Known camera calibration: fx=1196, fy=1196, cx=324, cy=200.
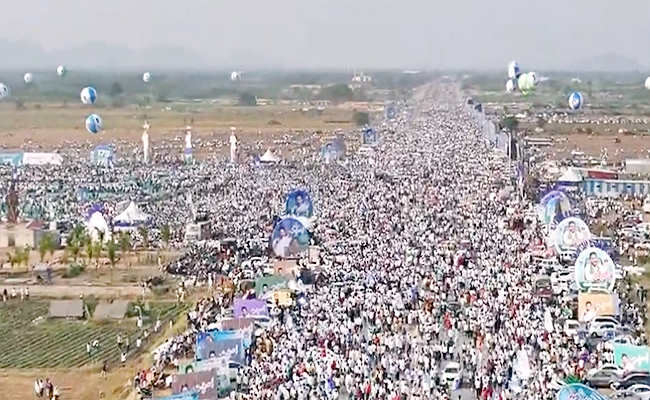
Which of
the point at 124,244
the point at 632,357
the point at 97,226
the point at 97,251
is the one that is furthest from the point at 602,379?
the point at 97,226

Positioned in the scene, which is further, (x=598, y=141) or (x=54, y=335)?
(x=598, y=141)

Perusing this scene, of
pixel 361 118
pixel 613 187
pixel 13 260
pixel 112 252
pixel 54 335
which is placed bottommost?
pixel 361 118

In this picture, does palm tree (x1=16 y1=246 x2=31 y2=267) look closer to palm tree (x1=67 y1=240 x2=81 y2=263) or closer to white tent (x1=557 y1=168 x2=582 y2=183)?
palm tree (x1=67 y1=240 x2=81 y2=263)

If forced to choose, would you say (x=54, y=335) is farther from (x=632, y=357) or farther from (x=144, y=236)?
(x=632, y=357)

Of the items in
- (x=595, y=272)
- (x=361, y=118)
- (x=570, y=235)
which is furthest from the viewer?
(x=361, y=118)

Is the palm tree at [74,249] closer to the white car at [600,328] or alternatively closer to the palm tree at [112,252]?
the palm tree at [112,252]

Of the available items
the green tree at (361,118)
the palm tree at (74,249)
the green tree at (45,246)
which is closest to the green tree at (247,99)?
the green tree at (361,118)
